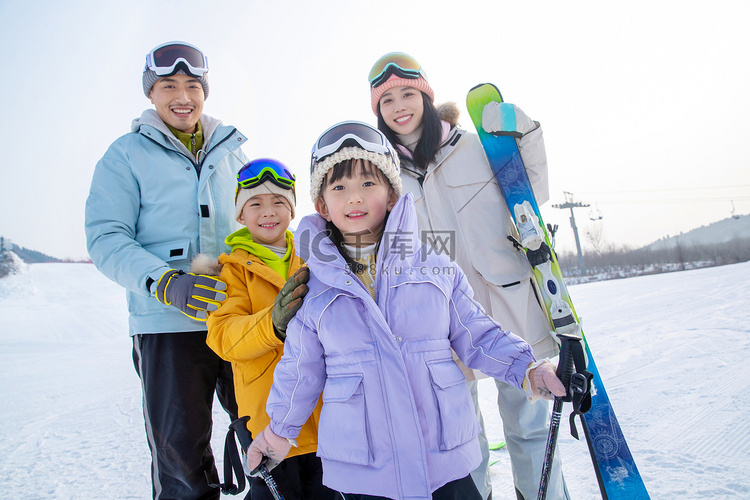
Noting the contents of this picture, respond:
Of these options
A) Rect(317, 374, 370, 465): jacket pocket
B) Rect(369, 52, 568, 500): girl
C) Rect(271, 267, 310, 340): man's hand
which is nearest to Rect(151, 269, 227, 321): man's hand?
Rect(271, 267, 310, 340): man's hand

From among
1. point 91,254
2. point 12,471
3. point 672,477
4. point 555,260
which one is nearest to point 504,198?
point 555,260

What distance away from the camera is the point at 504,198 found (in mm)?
2191

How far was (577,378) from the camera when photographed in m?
1.13

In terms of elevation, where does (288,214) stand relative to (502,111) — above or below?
below

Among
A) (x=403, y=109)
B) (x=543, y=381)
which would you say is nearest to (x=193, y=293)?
(x=543, y=381)

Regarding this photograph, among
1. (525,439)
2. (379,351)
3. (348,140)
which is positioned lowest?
(525,439)

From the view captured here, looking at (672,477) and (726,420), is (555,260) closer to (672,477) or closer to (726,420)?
(672,477)

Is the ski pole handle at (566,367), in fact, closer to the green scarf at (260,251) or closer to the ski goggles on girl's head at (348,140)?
the ski goggles on girl's head at (348,140)

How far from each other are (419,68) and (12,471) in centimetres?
413

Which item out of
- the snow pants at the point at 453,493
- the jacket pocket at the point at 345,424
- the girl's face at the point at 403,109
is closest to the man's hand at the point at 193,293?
the jacket pocket at the point at 345,424

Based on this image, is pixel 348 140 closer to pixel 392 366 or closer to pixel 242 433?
pixel 392 366

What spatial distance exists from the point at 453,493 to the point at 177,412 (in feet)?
4.42

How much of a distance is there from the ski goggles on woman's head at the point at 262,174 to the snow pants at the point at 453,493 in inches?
58.2

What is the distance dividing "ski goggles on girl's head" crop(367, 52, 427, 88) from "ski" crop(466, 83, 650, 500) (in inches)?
20.0
